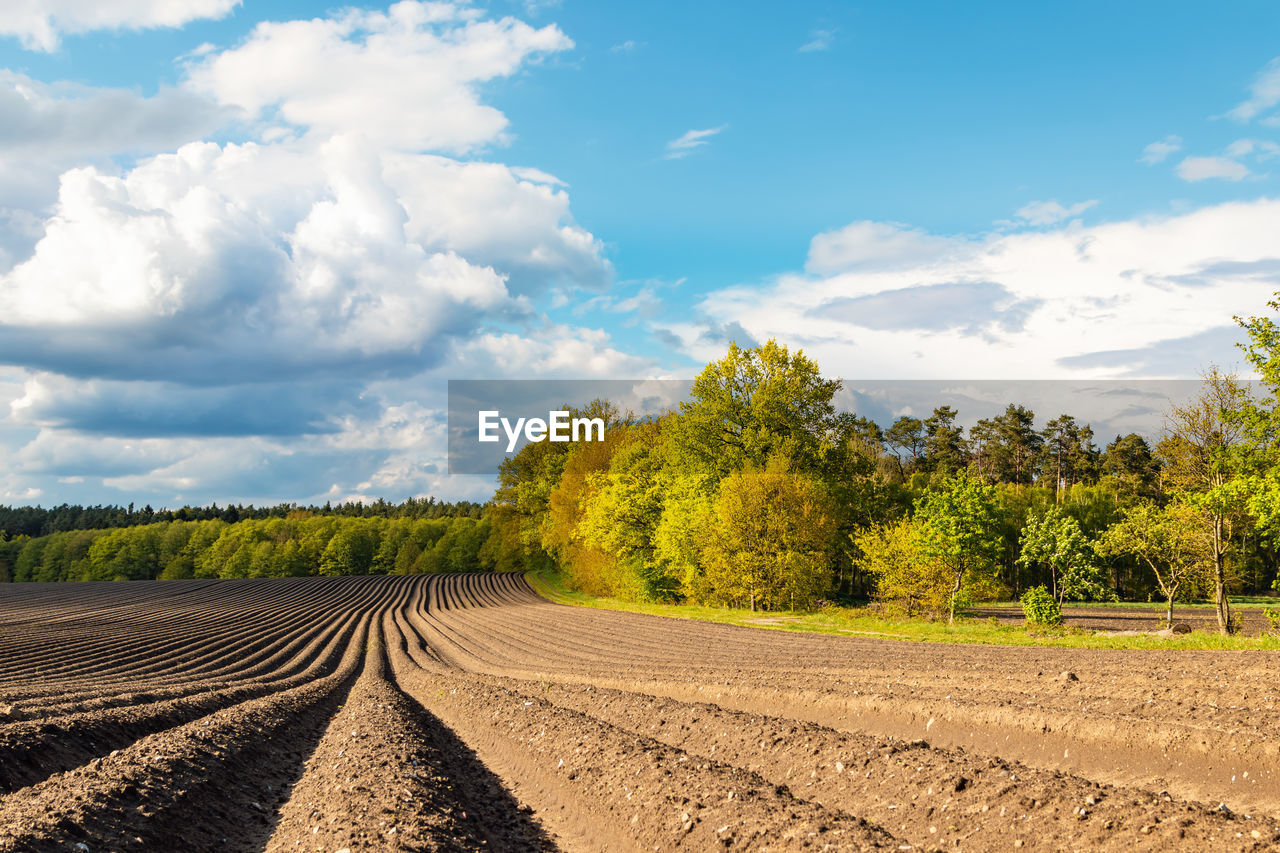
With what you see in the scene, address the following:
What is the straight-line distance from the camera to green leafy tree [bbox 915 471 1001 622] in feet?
108

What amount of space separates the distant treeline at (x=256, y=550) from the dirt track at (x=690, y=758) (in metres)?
95.2

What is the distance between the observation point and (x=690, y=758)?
10.8 meters

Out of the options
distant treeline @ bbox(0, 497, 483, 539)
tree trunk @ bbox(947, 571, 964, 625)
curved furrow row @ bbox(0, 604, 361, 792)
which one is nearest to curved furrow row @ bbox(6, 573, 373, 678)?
curved furrow row @ bbox(0, 604, 361, 792)

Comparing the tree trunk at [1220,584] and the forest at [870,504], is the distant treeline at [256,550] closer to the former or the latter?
the forest at [870,504]

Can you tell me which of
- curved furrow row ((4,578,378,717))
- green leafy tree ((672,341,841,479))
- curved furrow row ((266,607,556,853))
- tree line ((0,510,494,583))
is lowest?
tree line ((0,510,494,583))

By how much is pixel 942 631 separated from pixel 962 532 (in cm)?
610

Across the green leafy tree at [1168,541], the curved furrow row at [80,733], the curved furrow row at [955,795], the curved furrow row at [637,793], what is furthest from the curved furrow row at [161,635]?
the green leafy tree at [1168,541]

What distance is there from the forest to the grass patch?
2.52m

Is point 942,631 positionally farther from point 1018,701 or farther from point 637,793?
point 637,793

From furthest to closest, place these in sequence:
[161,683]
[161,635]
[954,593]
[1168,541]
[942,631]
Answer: [161,635]
[1168,541]
[954,593]
[942,631]
[161,683]

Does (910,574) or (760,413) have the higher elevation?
(760,413)

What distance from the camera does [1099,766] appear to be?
983cm

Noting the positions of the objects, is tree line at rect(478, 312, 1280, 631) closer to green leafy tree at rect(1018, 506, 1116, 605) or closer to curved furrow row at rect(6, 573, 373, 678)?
green leafy tree at rect(1018, 506, 1116, 605)

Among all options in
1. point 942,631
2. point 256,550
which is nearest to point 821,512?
point 942,631
